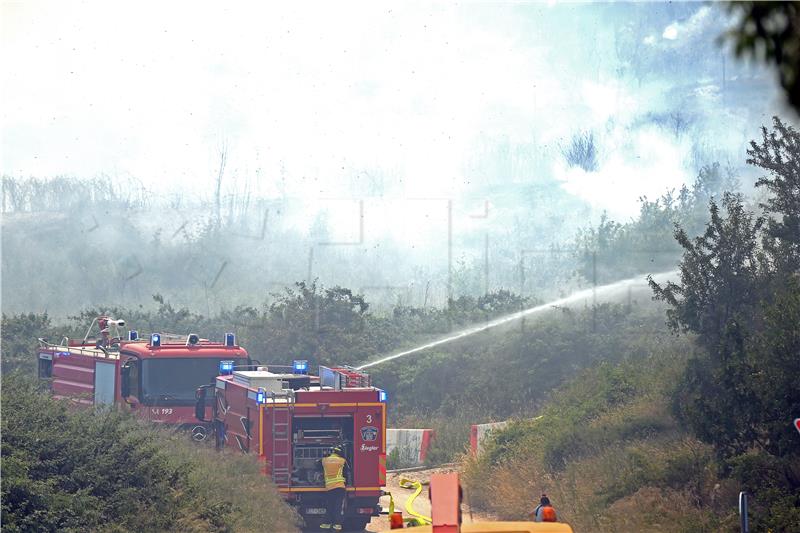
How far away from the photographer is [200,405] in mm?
21266

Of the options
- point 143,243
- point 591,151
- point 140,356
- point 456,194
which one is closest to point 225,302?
point 143,243

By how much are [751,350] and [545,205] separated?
46069 mm

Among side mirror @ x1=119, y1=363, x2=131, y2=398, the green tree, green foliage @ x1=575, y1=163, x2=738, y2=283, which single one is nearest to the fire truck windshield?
side mirror @ x1=119, y1=363, x2=131, y2=398

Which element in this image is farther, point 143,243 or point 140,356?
point 143,243

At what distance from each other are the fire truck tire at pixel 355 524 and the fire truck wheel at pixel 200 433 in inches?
180

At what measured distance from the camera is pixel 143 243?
61500mm

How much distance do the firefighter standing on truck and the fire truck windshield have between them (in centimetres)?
518

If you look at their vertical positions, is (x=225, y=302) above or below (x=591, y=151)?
below

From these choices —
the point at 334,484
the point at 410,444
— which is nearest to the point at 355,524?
the point at 334,484

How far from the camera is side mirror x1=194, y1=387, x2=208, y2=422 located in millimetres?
21141

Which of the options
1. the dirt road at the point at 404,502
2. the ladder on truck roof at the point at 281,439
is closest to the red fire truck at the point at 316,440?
the ladder on truck roof at the point at 281,439

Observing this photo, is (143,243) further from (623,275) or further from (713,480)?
(713,480)

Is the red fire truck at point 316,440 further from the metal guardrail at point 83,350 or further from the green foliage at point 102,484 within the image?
the metal guardrail at point 83,350

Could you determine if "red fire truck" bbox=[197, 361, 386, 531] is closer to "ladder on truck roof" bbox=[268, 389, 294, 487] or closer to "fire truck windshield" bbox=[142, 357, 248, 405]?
"ladder on truck roof" bbox=[268, 389, 294, 487]
